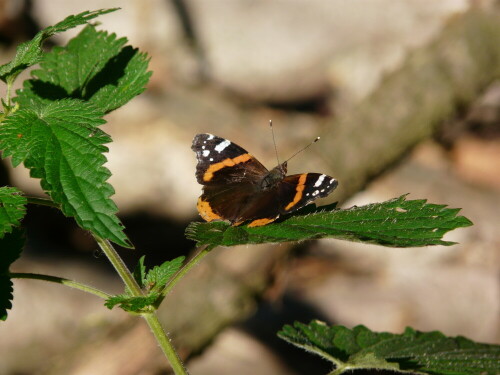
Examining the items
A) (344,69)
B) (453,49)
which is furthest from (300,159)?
(344,69)

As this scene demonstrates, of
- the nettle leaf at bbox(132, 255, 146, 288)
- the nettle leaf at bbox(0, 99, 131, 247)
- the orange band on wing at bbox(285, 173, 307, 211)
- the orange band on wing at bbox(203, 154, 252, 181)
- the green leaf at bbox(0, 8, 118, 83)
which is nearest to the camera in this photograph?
the nettle leaf at bbox(0, 99, 131, 247)

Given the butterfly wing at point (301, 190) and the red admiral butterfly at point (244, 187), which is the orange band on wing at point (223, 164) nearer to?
the red admiral butterfly at point (244, 187)

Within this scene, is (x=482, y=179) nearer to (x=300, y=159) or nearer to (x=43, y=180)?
(x=300, y=159)

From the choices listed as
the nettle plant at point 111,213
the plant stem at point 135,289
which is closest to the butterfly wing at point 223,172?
the nettle plant at point 111,213

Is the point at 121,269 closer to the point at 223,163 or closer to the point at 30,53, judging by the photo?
the point at 30,53

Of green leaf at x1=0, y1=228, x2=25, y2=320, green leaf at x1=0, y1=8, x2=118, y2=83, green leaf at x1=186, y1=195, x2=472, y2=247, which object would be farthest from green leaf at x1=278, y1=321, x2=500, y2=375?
green leaf at x1=0, y1=8, x2=118, y2=83

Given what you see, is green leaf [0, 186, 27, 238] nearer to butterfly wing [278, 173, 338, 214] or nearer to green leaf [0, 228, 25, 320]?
green leaf [0, 228, 25, 320]
